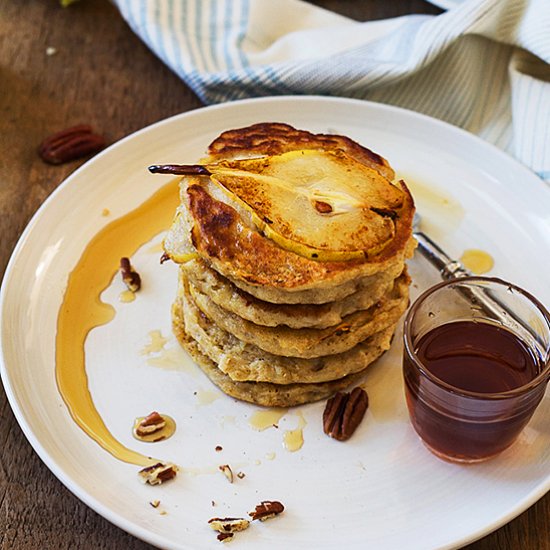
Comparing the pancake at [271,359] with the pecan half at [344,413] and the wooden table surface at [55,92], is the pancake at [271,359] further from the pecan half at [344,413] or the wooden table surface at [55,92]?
the wooden table surface at [55,92]

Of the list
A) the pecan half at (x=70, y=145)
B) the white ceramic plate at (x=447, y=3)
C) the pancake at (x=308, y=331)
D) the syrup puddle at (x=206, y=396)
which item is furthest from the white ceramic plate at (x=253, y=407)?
the white ceramic plate at (x=447, y=3)

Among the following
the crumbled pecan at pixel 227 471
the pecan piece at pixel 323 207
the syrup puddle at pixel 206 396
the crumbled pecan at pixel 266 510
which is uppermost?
the pecan piece at pixel 323 207

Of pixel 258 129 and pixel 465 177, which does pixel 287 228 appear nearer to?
pixel 258 129

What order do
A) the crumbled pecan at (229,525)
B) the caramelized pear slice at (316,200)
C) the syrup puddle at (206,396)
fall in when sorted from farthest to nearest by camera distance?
the syrup puddle at (206,396), the caramelized pear slice at (316,200), the crumbled pecan at (229,525)

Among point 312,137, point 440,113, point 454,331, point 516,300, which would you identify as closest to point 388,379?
point 454,331

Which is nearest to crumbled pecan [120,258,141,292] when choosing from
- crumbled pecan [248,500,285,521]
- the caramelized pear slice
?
the caramelized pear slice

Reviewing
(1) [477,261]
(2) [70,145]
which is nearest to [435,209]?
(1) [477,261]
